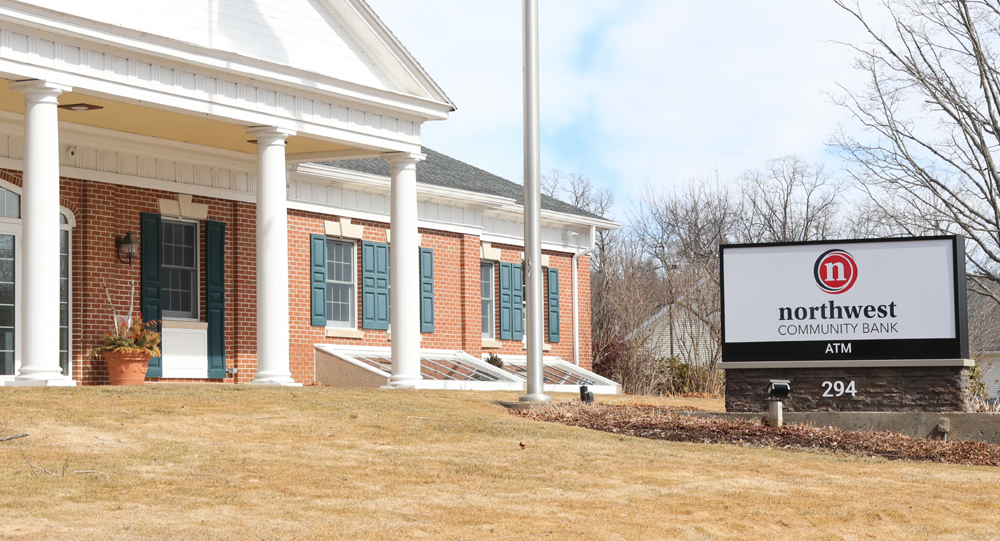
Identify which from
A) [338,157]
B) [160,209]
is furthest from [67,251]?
[338,157]

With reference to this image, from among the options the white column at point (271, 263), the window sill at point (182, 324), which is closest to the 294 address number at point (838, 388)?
the white column at point (271, 263)

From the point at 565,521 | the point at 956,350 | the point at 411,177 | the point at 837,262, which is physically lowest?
the point at 565,521

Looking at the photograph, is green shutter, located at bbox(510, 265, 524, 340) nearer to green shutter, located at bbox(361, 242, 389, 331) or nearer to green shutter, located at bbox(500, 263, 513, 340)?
green shutter, located at bbox(500, 263, 513, 340)

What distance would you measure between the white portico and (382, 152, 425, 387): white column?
0.02 m

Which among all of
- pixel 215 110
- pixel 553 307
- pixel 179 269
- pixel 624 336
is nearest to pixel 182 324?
pixel 179 269

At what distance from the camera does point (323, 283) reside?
71.9 ft

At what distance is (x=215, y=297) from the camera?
66.3 feet

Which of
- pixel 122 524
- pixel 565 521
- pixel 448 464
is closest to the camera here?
pixel 122 524

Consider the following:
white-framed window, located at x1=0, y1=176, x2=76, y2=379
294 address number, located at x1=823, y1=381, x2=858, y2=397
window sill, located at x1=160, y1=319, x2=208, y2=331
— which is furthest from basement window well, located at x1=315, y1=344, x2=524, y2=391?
294 address number, located at x1=823, y1=381, x2=858, y2=397

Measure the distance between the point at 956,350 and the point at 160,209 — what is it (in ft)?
41.4

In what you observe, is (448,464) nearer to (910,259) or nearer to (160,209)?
(910,259)

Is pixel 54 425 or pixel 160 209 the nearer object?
pixel 54 425

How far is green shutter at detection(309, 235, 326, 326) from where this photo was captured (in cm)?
2170

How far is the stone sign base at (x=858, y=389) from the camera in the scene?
46.6 feet
